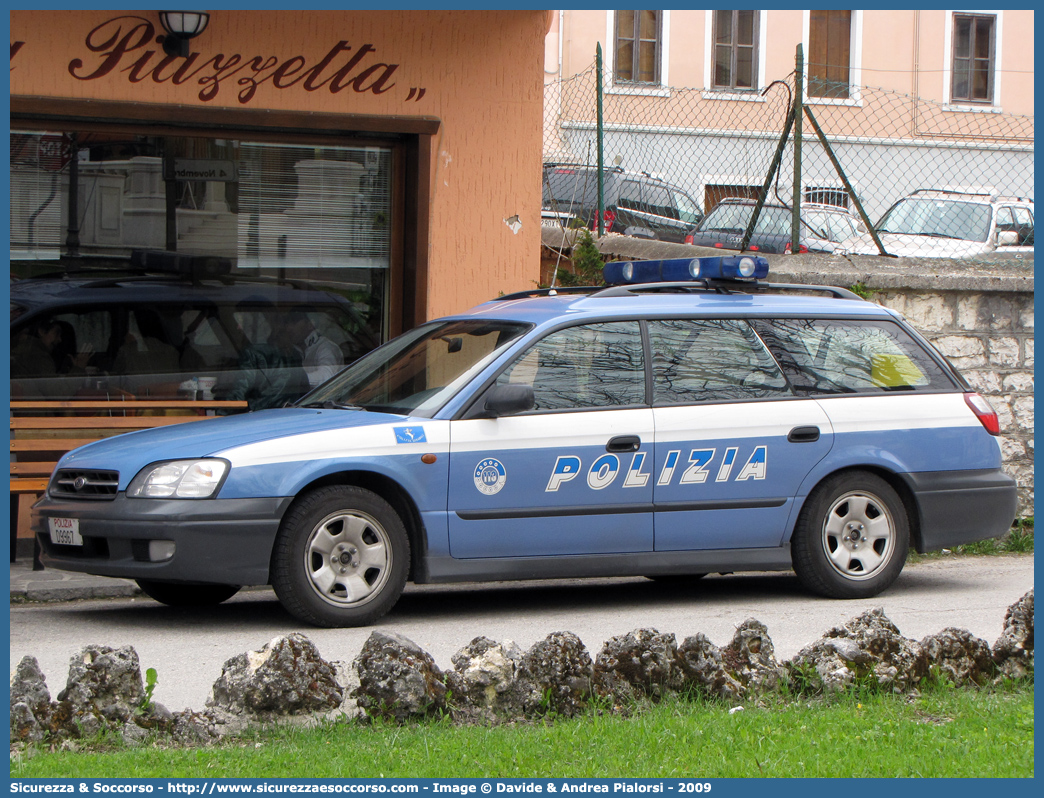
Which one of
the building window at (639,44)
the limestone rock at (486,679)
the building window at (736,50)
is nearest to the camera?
the limestone rock at (486,679)

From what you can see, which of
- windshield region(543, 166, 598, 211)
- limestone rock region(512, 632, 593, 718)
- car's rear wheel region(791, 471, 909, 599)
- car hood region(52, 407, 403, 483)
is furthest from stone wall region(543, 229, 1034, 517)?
limestone rock region(512, 632, 593, 718)

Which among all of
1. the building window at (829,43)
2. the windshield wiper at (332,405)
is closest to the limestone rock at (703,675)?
the windshield wiper at (332,405)

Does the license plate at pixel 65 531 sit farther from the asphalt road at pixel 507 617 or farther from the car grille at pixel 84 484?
the asphalt road at pixel 507 617

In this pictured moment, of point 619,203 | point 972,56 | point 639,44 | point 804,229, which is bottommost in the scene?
point 804,229

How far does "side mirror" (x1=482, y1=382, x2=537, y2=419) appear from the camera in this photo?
6.67 meters

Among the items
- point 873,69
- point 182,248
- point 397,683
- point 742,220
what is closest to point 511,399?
point 397,683

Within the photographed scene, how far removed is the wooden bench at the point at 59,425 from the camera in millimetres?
8633

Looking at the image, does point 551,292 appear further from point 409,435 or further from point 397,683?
point 397,683

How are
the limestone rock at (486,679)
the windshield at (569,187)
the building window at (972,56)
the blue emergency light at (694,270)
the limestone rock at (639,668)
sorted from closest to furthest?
the limestone rock at (486,679)
the limestone rock at (639,668)
the blue emergency light at (694,270)
the windshield at (569,187)
the building window at (972,56)

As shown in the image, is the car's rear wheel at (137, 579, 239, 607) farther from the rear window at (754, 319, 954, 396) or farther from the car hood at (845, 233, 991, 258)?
the car hood at (845, 233, 991, 258)

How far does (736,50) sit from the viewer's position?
29.6 metres

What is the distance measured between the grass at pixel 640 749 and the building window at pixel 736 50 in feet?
86.5

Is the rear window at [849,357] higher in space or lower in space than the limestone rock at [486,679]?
higher

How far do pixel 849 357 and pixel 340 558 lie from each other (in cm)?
323
